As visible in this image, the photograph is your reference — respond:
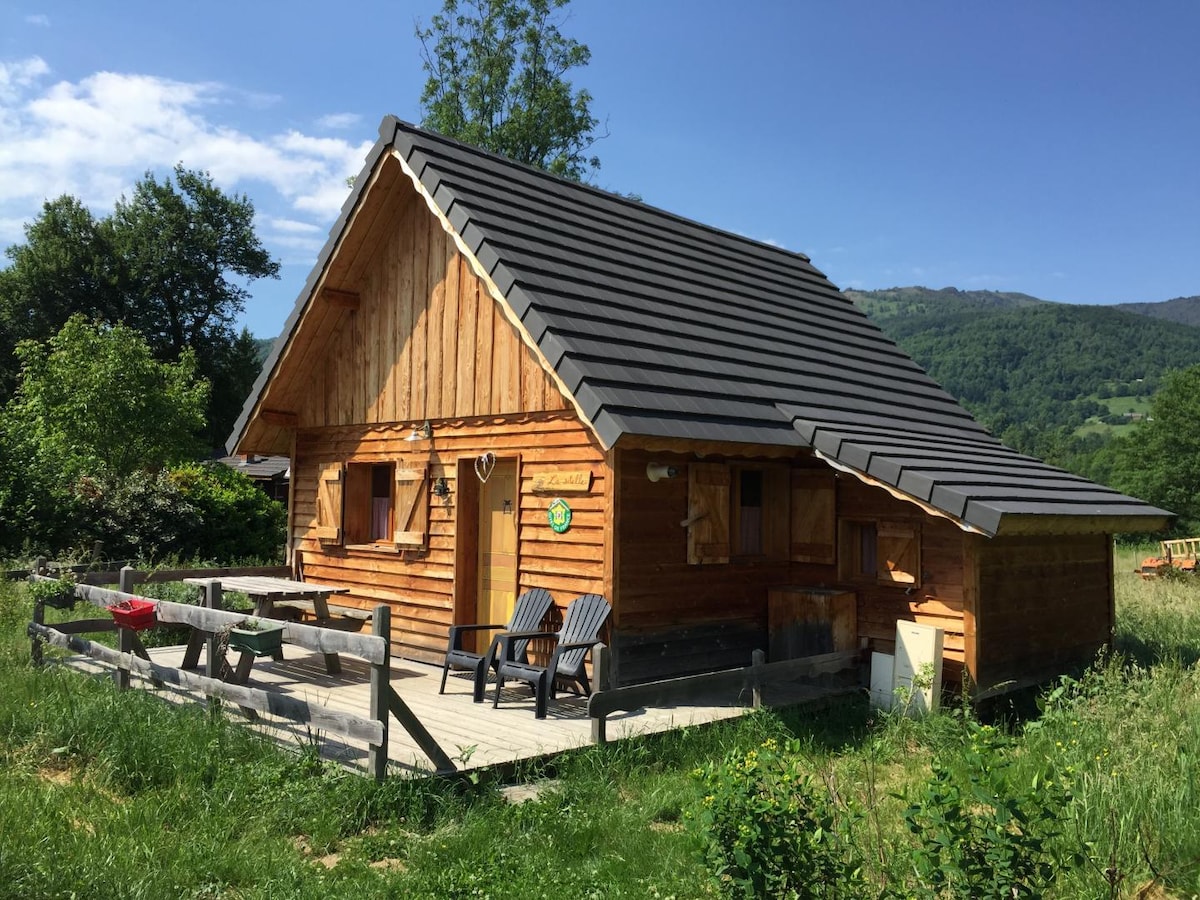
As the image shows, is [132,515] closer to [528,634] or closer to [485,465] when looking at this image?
[485,465]

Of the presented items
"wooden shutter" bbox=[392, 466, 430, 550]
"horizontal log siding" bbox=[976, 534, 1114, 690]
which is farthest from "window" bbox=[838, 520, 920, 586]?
"wooden shutter" bbox=[392, 466, 430, 550]

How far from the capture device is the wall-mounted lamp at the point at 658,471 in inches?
340

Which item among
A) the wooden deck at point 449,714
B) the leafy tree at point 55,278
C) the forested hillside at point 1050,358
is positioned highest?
the forested hillside at point 1050,358

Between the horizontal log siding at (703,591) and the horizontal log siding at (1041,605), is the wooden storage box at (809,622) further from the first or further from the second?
the horizontal log siding at (1041,605)

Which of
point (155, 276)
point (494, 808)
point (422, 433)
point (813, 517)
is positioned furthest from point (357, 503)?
point (155, 276)

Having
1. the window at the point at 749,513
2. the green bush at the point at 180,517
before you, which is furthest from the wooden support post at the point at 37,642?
the green bush at the point at 180,517

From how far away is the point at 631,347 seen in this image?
9.05 metres

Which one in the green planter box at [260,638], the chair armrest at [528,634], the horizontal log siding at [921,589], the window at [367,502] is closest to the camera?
the green planter box at [260,638]

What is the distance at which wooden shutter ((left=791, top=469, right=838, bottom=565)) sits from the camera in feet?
32.4

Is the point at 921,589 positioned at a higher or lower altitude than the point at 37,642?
higher

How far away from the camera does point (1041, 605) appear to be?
9.77 meters

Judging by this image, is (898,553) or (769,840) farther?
(898,553)

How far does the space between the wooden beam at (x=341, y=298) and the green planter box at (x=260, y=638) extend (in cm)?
529

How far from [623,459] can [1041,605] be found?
→ 4.82 meters
